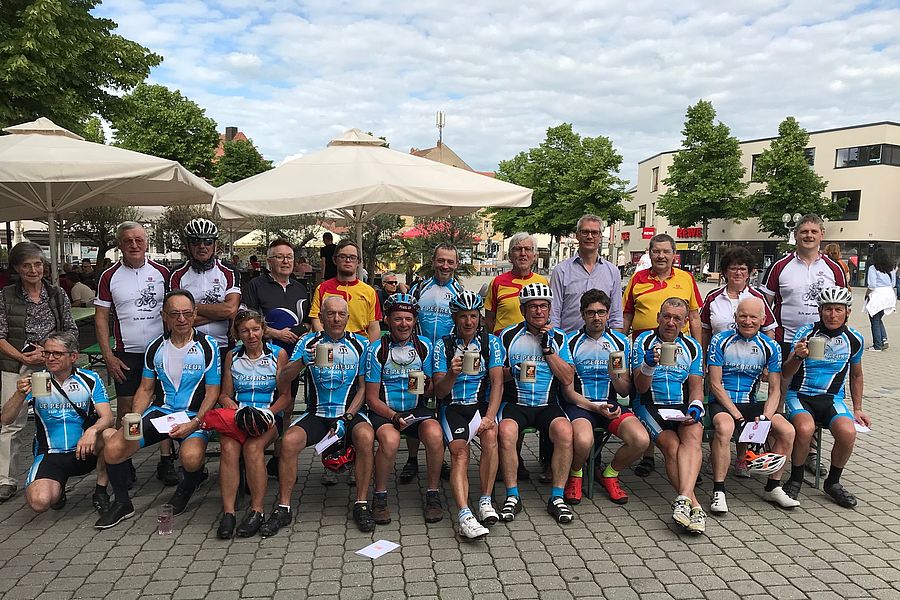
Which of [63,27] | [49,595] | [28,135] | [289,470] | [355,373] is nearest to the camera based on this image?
[49,595]

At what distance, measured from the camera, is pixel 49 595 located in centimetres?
322

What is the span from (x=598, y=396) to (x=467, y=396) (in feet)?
3.18

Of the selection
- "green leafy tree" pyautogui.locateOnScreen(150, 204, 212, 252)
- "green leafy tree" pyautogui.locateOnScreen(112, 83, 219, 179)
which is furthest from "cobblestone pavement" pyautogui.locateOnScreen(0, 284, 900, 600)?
"green leafy tree" pyautogui.locateOnScreen(112, 83, 219, 179)

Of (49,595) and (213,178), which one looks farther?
(213,178)

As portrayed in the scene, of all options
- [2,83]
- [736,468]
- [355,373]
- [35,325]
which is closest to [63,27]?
[2,83]

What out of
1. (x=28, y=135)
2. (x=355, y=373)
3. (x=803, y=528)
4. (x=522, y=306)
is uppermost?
(x=28, y=135)

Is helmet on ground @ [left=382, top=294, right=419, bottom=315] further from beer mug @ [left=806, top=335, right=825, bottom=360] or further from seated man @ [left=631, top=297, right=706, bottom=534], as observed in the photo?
beer mug @ [left=806, top=335, right=825, bottom=360]

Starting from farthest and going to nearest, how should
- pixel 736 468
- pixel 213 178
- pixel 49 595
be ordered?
pixel 213 178, pixel 736 468, pixel 49 595

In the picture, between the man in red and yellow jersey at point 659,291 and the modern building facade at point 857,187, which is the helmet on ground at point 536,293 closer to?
the man in red and yellow jersey at point 659,291

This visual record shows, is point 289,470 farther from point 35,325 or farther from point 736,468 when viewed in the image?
point 736,468

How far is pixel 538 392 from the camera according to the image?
447 centimetres

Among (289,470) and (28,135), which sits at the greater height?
(28,135)

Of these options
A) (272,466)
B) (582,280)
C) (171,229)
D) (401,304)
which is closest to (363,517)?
(272,466)

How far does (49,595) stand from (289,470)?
1.35 meters
